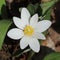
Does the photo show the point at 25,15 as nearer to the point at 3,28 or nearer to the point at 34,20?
the point at 34,20

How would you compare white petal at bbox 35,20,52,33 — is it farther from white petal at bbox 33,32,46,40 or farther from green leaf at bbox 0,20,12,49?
green leaf at bbox 0,20,12,49

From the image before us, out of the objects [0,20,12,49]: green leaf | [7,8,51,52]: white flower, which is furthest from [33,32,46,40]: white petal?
[0,20,12,49]: green leaf

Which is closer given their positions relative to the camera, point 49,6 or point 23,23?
point 23,23

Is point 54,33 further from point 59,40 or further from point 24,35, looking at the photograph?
point 24,35

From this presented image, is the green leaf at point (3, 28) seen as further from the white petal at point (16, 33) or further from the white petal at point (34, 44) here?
the white petal at point (34, 44)

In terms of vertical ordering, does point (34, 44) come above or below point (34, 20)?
below

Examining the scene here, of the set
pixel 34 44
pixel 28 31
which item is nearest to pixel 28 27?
pixel 28 31

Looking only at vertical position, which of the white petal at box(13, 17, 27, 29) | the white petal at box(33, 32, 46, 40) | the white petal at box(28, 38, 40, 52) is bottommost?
the white petal at box(28, 38, 40, 52)

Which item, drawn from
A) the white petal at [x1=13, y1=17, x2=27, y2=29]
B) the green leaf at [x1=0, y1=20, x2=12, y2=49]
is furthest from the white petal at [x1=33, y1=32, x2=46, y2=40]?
the green leaf at [x1=0, y1=20, x2=12, y2=49]

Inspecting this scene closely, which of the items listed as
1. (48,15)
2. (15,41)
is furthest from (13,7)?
(48,15)

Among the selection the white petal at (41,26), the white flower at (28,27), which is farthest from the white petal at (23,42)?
the white petal at (41,26)

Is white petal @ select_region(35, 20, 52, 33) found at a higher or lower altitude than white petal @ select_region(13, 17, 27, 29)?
lower
